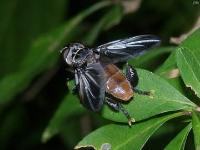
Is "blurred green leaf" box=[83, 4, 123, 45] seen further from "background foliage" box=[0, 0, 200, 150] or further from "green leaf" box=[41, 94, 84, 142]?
"green leaf" box=[41, 94, 84, 142]

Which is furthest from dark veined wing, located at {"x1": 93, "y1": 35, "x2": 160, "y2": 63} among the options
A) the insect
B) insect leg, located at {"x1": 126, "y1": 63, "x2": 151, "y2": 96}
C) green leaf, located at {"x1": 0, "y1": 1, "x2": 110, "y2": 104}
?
green leaf, located at {"x1": 0, "y1": 1, "x2": 110, "y2": 104}

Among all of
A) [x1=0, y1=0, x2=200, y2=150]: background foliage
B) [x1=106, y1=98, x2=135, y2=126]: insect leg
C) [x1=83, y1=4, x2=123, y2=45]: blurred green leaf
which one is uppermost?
[x1=106, y1=98, x2=135, y2=126]: insect leg

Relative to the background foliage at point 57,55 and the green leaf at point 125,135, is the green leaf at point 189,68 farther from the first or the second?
the background foliage at point 57,55

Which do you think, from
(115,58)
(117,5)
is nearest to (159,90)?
(115,58)

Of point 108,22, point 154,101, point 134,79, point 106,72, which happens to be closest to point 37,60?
point 108,22

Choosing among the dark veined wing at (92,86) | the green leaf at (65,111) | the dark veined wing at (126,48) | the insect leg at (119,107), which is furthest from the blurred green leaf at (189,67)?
the green leaf at (65,111)

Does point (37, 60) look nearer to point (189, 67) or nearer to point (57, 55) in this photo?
point (57, 55)
